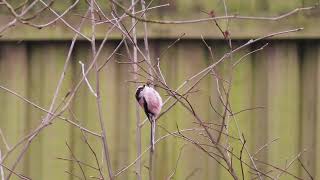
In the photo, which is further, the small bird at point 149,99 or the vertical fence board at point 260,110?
the vertical fence board at point 260,110

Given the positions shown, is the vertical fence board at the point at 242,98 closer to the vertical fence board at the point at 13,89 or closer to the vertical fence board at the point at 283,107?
the vertical fence board at the point at 283,107

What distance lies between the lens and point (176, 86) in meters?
2.71

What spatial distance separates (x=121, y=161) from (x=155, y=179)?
16 cm

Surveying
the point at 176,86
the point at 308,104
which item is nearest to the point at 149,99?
the point at 176,86

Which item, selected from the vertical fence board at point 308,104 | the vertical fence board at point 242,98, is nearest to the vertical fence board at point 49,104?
the vertical fence board at point 242,98

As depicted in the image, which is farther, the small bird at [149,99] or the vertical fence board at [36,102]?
the vertical fence board at [36,102]

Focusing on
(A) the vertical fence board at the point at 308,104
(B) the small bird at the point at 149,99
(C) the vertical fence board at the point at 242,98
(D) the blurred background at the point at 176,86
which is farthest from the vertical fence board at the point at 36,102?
(A) the vertical fence board at the point at 308,104

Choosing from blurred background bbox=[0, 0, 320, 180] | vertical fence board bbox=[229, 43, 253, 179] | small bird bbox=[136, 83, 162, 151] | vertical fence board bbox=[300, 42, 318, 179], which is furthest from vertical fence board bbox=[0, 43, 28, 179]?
vertical fence board bbox=[300, 42, 318, 179]

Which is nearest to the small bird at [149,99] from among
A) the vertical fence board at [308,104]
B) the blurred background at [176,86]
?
the blurred background at [176,86]

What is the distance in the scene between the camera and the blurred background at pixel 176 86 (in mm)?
2662

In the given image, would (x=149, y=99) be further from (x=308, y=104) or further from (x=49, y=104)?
(x=308, y=104)

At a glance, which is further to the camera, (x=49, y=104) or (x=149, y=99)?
(x=49, y=104)

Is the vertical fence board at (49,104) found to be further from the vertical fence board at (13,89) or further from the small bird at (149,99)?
the small bird at (149,99)

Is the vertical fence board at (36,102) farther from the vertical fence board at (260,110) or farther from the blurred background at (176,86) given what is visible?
the vertical fence board at (260,110)
